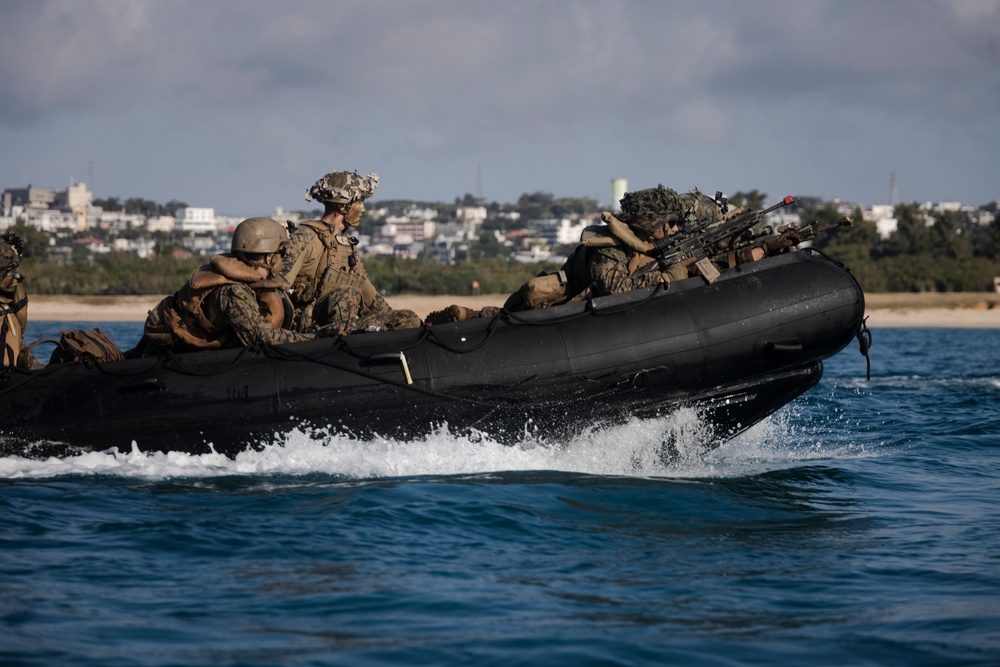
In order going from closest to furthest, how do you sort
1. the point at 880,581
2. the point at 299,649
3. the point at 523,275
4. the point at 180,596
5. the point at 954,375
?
the point at 299,649 → the point at 180,596 → the point at 880,581 → the point at 954,375 → the point at 523,275

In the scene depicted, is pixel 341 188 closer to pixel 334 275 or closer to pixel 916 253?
pixel 334 275

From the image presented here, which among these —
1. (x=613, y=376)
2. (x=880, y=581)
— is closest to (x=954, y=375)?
(x=613, y=376)

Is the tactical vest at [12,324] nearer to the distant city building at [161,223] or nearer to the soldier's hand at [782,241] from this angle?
the soldier's hand at [782,241]

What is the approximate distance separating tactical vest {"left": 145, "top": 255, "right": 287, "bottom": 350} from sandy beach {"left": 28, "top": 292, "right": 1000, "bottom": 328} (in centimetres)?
2966

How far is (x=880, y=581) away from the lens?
6.32 meters

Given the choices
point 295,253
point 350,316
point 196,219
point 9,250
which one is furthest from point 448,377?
point 196,219

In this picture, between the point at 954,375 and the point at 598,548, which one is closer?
the point at 598,548

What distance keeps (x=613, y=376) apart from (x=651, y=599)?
9.15 feet

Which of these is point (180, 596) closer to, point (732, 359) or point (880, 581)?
point (880, 581)

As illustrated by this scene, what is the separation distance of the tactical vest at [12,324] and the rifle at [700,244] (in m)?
4.24

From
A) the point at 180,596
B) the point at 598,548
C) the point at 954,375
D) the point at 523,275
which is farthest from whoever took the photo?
the point at 523,275

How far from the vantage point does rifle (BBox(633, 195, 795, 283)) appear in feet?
28.9

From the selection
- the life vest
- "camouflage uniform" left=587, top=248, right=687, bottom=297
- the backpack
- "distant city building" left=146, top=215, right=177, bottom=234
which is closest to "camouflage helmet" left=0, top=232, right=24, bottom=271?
the backpack

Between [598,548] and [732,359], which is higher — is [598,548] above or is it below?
below
